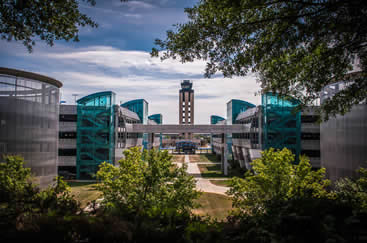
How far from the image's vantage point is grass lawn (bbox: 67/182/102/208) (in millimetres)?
25481

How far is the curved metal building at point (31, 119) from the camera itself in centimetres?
2017

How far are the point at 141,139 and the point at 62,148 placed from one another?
17.3 m

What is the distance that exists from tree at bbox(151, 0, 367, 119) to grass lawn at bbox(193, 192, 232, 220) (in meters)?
13.8

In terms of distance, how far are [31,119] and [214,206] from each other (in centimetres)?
1895

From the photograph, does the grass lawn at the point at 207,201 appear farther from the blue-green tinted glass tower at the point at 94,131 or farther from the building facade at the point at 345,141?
the building facade at the point at 345,141

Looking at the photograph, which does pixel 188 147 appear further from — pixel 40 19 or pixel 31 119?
pixel 40 19

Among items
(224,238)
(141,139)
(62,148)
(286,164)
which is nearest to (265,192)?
(286,164)

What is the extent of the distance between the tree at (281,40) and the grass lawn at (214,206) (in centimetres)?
1375

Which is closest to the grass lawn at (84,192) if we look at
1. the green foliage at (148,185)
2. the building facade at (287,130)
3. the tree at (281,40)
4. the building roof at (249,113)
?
the green foliage at (148,185)

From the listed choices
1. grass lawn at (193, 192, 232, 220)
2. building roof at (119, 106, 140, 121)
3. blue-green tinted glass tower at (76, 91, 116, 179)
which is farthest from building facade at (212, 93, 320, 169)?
blue-green tinted glass tower at (76, 91, 116, 179)

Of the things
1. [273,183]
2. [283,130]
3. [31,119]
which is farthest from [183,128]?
[273,183]

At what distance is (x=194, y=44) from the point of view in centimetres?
873

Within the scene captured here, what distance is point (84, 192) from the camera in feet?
94.8

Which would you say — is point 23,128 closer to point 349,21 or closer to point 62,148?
point 62,148
